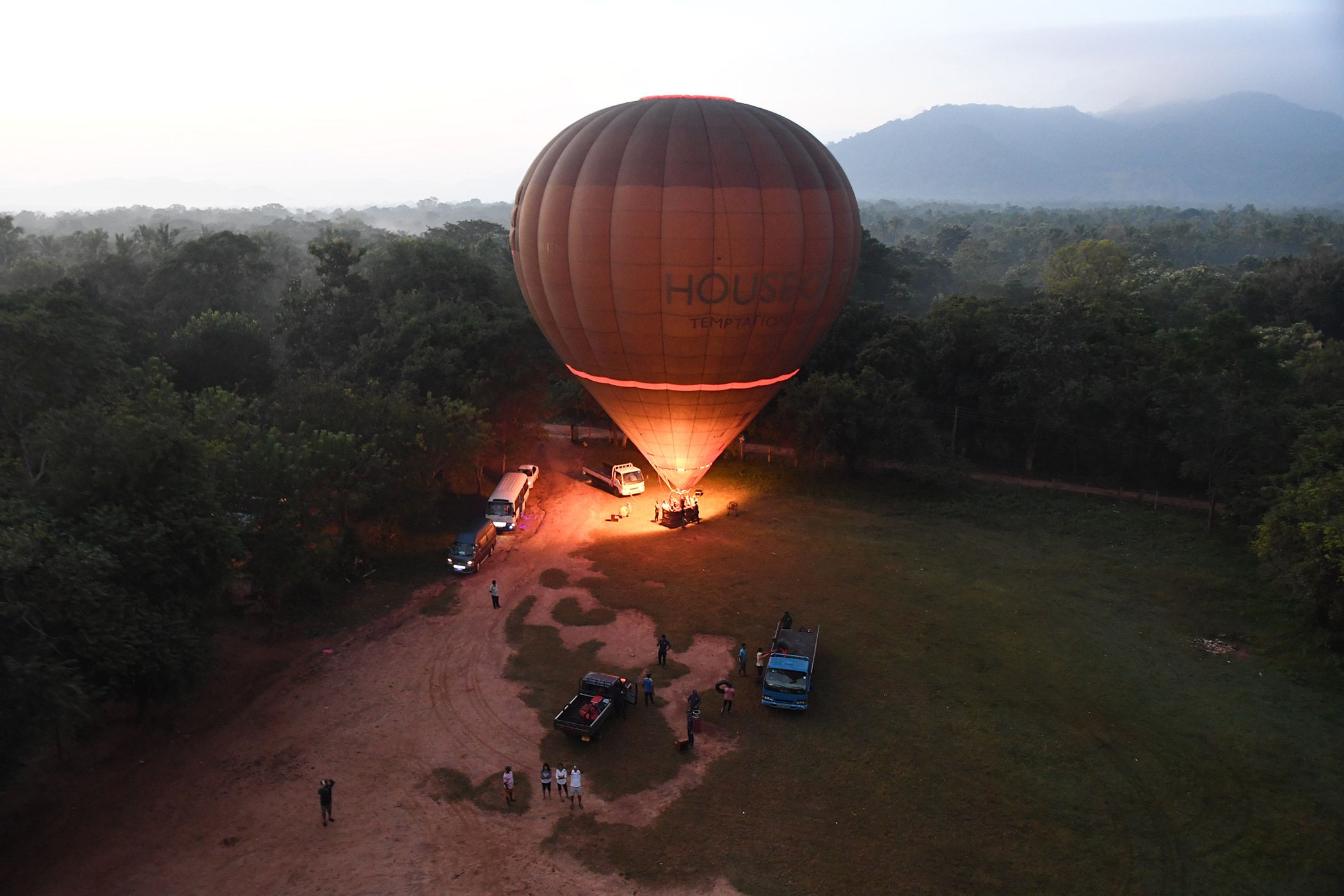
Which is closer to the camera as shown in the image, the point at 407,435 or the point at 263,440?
the point at 263,440

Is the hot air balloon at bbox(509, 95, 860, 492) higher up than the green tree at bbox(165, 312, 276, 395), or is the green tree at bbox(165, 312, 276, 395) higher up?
the hot air balloon at bbox(509, 95, 860, 492)

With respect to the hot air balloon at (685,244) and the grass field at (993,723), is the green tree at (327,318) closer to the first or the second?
the hot air balloon at (685,244)

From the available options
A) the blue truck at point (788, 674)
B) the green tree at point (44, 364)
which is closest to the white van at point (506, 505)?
the green tree at point (44, 364)

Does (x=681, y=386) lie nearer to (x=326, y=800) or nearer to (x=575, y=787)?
(x=575, y=787)

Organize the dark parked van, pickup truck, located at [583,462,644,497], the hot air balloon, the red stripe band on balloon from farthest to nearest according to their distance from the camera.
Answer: pickup truck, located at [583,462,644,497] → the dark parked van → the red stripe band on balloon → the hot air balloon

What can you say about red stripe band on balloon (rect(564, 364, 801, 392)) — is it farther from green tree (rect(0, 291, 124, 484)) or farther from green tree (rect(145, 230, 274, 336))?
green tree (rect(145, 230, 274, 336))

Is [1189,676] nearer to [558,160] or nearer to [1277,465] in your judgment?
[1277,465]

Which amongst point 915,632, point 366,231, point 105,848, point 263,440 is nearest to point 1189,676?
point 915,632

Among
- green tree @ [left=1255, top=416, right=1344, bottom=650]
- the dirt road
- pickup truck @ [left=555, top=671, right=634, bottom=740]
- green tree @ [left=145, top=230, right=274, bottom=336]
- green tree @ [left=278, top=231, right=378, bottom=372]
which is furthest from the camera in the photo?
green tree @ [left=145, top=230, right=274, bottom=336]

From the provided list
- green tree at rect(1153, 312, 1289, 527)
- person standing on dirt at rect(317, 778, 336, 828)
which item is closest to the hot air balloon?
person standing on dirt at rect(317, 778, 336, 828)
